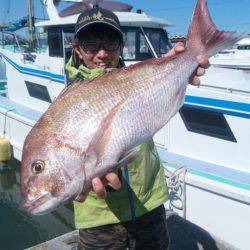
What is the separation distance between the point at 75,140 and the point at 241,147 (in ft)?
9.98

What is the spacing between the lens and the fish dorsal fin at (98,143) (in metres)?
1.65

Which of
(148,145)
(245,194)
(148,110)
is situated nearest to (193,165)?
(245,194)

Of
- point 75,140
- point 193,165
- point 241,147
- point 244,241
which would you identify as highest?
point 75,140

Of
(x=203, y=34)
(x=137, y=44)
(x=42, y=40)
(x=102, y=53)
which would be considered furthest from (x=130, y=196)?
(x=42, y=40)

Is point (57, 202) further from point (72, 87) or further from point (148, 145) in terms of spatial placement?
point (148, 145)

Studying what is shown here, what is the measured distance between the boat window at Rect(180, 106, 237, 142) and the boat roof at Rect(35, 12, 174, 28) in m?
2.01

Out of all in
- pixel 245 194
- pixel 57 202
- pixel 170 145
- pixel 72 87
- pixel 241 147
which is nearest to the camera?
pixel 57 202

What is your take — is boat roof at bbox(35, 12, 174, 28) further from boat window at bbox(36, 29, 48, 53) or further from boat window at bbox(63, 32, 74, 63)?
boat window at bbox(36, 29, 48, 53)

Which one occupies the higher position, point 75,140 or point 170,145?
point 75,140

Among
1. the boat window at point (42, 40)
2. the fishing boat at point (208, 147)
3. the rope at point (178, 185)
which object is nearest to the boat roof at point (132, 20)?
the fishing boat at point (208, 147)

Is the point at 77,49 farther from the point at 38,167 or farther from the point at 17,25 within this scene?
the point at 17,25

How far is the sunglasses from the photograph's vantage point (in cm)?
215

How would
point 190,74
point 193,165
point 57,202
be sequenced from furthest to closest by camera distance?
point 193,165, point 190,74, point 57,202

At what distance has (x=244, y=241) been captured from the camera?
4160mm
